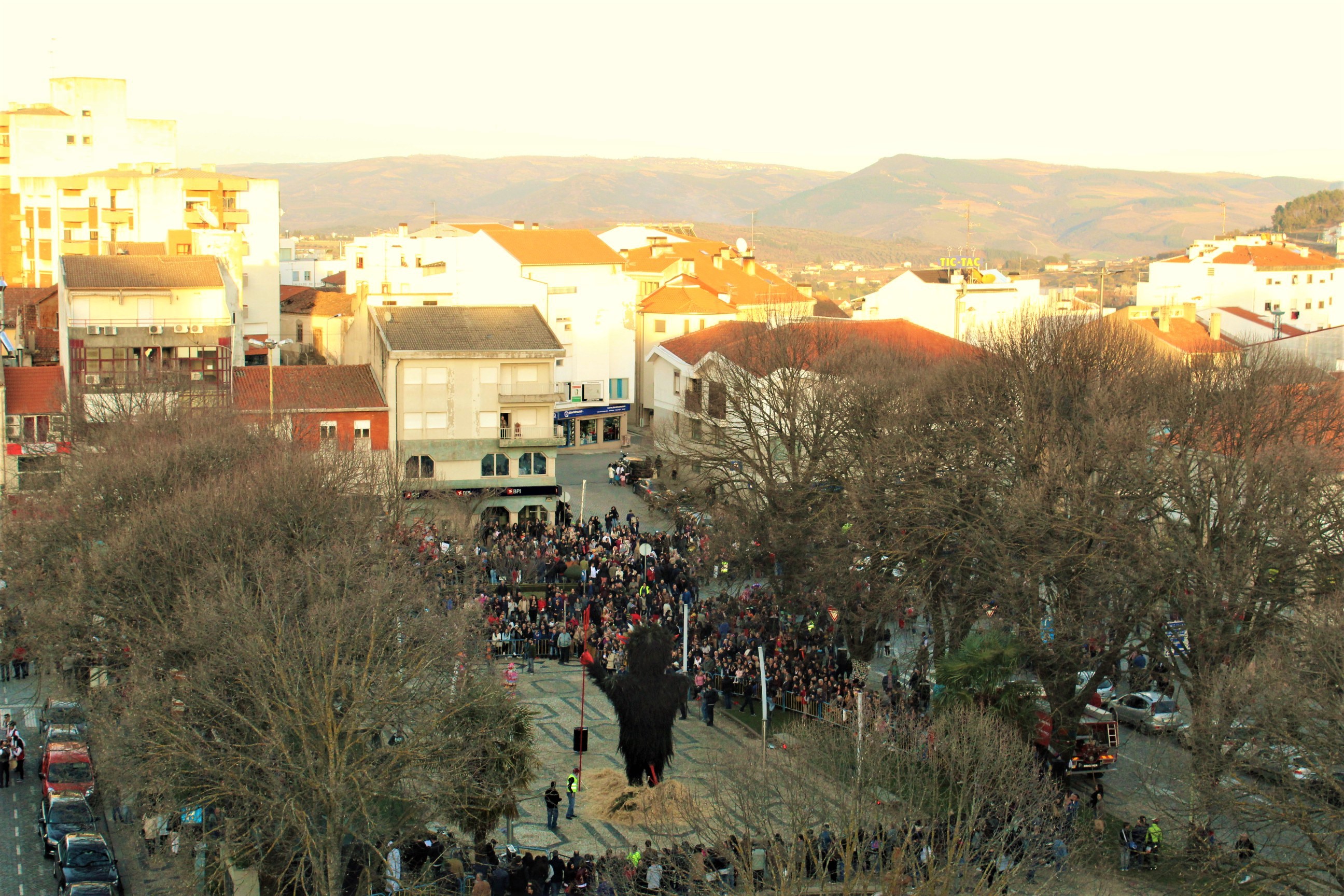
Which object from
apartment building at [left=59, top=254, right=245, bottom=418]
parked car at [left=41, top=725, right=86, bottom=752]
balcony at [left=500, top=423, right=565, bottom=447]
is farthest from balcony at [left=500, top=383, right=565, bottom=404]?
parked car at [left=41, top=725, right=86, bottom=752]

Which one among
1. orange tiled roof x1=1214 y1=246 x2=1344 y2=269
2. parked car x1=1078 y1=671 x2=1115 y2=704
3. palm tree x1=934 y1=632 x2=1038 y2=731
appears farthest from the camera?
orange tiled roof x1=1214 y1=246 x2=1344 y2=269

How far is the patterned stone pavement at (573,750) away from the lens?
88.1 ft

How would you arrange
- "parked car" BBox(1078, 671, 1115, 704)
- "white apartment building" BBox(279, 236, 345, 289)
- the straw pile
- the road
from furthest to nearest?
"white apartment building" BBox(279, 236, 345, 289) → "parked car" BBox(1078, 671, 1115, 704) → the straw pile → the road

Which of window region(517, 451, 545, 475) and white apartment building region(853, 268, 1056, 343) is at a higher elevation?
white apartment building region(853, 268, 1056, 343)

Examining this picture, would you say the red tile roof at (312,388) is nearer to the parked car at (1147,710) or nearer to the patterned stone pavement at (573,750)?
the patterned stone pavement at (573,750)

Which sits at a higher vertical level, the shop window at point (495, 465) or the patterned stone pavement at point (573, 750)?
the shop window at point (495, 465)

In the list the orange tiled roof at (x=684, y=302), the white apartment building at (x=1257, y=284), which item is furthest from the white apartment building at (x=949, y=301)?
the white apartment building at (x=1257, y=284)

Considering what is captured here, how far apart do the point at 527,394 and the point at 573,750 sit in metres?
24.8

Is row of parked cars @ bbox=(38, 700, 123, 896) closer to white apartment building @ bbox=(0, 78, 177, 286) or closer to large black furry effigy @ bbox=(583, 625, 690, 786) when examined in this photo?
large black furry effigy @ bbox=(583, 625, 690, 786)

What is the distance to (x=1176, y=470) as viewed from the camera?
29.8 meters

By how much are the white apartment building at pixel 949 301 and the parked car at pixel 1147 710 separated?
39283mm

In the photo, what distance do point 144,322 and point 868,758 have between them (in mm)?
40928

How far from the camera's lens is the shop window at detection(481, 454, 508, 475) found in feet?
176

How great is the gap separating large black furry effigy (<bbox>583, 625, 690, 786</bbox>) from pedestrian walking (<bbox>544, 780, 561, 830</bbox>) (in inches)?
68.5
